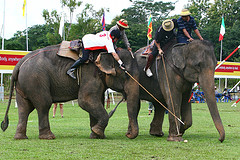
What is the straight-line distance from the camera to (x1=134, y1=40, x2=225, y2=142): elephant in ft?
31.1

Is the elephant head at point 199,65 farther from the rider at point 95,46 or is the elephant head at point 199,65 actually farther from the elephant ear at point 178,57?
the rider at point 95,46

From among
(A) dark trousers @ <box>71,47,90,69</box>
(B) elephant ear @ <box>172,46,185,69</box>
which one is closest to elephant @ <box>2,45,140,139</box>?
(A) dark trousers @ <box>71,47,90,69</box>

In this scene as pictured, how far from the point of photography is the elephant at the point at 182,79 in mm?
9492

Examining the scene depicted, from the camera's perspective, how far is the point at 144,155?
765cm

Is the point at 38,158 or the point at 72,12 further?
the point at 72,12

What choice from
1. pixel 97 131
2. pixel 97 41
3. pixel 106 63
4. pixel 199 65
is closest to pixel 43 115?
pixel 97 131

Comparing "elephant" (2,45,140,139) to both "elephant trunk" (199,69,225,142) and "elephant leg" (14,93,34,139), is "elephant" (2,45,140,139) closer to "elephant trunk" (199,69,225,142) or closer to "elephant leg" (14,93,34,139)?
"elephant leg" (14,93,34,139)

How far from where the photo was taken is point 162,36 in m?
10.7

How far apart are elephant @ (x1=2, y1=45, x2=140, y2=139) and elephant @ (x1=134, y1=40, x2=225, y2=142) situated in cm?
72

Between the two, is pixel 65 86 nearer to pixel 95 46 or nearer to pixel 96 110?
pixel 96 110

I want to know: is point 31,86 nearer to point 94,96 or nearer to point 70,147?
point 94,96

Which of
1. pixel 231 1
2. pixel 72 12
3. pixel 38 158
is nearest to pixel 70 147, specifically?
pixel 38 158

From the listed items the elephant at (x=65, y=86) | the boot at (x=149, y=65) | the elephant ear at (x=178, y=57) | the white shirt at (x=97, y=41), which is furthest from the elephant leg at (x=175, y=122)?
the white shirt at (x=97, y=41)

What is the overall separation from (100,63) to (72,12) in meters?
45.1
